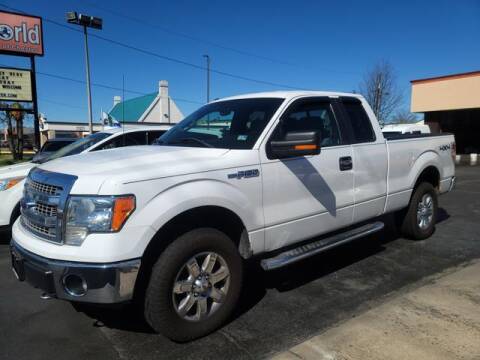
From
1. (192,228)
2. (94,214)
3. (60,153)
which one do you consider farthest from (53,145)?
(94,214)

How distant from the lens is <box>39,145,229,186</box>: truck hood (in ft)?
9.21

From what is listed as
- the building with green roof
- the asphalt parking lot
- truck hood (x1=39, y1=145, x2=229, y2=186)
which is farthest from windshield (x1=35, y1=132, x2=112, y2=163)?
the building with green roof

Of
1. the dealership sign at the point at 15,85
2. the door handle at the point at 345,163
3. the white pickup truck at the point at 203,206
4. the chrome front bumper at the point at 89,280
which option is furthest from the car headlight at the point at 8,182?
the dealership sign at the point at 15,85

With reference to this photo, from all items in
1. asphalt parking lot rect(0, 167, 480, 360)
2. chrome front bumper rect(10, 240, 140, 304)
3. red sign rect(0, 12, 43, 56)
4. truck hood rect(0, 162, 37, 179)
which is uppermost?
red sign rect(0, 12, 43, 56)

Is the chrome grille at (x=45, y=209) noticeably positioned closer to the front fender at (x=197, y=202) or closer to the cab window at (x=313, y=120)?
the front fender at (x=197, y=202)

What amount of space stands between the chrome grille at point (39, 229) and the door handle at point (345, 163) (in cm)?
276

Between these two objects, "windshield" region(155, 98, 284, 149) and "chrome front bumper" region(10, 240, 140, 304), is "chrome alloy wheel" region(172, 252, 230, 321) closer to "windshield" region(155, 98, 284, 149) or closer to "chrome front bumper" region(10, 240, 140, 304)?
"chrome front bumper" region(10, 240, 140, 304)

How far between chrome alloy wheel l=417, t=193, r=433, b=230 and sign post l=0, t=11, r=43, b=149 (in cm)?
1377

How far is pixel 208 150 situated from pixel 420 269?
290 cm

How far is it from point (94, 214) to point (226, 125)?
6.13ft

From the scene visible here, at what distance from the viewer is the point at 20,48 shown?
1504cm

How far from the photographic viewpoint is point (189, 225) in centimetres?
312

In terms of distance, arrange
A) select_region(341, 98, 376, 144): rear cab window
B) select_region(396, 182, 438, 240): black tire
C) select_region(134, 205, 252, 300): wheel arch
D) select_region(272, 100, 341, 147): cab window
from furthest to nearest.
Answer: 1. select_region(396, 182, 438, 240): black tire
2. select_region(341, 98, 376, 144): rear cab window
3. select_region(272, 100, 341, 147): cab window
4. select_region(134, 205, 252, 300): wheel arch

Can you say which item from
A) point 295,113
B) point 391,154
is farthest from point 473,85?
point 295,113
